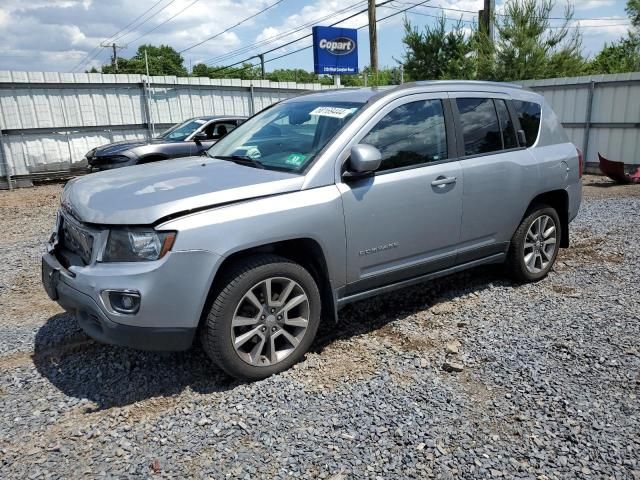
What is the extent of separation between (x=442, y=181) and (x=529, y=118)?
1.49 m

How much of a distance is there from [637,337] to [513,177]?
1.56 m

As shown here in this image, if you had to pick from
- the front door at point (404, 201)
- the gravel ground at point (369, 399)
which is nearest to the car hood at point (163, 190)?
the front door at point (404, 201)

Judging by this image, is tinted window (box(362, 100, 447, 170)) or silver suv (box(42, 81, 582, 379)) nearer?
silver suv (box(42, 81, 582, 379))

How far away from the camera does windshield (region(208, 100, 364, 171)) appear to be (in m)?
A: 3.64

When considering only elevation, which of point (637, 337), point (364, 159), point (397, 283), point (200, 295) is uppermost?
point (364, 159)

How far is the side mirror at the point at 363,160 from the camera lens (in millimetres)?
3365

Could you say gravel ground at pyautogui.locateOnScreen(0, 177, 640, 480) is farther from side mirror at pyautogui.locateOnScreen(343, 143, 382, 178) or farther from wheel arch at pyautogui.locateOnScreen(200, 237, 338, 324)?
side mirror at pyautogui.locateOnScreen(343, 143, 382, 178)

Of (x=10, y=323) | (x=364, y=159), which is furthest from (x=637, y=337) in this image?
(x=10, y=323)

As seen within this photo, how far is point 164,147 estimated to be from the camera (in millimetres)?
10359

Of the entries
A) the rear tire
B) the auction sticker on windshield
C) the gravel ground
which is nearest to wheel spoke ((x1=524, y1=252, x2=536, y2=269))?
the rear tire

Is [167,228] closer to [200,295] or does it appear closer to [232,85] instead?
[200,295]

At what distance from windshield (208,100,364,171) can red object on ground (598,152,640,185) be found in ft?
31.5

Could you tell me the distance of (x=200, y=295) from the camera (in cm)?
297

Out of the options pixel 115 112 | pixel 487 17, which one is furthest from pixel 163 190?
pixel 487 17
